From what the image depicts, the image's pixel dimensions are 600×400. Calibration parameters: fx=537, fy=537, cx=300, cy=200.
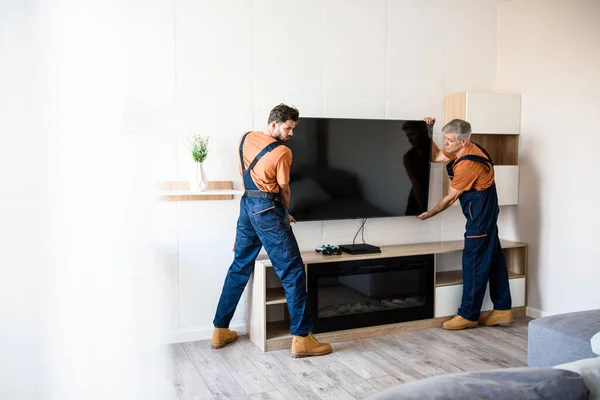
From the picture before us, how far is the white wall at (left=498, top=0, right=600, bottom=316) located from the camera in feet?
12.4

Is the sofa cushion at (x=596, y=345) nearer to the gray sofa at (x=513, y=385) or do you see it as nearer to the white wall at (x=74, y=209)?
the gray sofa at (x=513, y=385)

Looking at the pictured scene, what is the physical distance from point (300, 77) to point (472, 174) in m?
1.39

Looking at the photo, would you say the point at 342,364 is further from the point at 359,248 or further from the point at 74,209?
the point at 74,209

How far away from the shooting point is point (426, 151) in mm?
4105

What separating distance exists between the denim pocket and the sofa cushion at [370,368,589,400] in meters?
2.14

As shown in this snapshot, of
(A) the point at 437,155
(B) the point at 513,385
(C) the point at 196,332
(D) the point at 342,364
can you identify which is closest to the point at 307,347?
(D) the point at 342,364

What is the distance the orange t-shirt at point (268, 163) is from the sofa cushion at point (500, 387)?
210cm

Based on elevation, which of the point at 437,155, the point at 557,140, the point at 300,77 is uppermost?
the point at 300,77

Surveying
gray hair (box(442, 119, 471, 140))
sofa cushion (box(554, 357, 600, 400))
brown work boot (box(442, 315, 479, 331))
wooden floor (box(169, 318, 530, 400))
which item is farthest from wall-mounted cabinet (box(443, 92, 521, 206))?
sofa cushion (box(554, 357, 600, 400))

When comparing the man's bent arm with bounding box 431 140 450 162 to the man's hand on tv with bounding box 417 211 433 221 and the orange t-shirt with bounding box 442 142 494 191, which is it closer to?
the orange t-shirt with bounding box 442 142 494 191

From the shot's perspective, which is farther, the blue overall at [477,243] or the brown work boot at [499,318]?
the brown work boot at [499,318]

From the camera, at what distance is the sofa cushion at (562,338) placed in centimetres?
224

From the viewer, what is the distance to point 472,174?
3.77 metres

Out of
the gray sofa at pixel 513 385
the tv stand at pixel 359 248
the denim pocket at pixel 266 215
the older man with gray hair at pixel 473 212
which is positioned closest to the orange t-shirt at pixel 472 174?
the older man with gray hair at pixel 473 212
